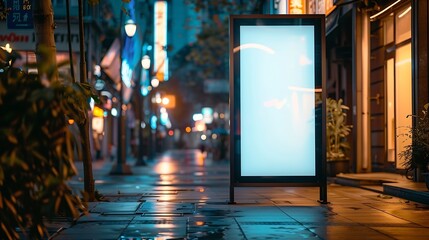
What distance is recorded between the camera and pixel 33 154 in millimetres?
6859

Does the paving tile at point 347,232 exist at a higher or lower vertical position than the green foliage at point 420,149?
lower

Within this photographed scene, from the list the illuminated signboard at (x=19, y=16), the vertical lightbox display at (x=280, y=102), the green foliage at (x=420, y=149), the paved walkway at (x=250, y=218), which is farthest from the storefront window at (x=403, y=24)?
the illuminated signboard at (x=19, y=16)

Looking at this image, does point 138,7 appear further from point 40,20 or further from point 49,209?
point 49,209

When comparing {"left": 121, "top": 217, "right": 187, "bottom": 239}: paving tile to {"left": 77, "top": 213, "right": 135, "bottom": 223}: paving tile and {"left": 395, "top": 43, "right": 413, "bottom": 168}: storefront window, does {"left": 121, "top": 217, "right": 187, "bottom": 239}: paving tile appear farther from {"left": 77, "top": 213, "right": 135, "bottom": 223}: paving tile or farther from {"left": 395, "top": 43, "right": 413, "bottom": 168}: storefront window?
{"left": 395, "top": 43, "right": 413, "bottom": 168}: storefront window

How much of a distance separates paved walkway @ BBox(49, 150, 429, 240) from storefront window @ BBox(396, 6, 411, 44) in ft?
19.7

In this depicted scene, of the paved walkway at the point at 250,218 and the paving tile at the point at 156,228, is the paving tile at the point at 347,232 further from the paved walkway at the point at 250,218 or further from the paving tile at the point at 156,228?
the paving tile at the point at 156,228

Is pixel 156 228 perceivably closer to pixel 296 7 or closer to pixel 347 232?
pixel 347 232

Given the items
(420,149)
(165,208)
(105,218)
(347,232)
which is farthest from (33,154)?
(420,149)

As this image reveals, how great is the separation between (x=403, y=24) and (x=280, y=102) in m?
8.62

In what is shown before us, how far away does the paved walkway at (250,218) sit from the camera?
1023 centimetres

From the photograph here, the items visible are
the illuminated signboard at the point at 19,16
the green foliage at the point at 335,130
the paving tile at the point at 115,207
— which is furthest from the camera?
the green foliage at the point at 335,130

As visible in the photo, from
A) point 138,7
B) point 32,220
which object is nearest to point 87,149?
point 32,220

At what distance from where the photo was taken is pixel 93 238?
32.1 ft

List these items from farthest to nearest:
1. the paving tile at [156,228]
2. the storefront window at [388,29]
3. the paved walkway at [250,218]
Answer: the storefront window at [388,29] < the paved walkway at [250,218] < the paving tile at [156,228]
